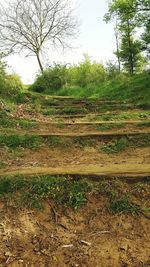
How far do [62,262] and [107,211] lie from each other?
917 mm

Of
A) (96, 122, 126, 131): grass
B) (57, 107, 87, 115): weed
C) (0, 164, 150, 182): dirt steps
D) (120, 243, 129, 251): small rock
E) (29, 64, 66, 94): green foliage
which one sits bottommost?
(120, 243, 129, 251): small rock

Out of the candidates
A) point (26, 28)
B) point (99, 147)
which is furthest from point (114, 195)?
point (26, 28)

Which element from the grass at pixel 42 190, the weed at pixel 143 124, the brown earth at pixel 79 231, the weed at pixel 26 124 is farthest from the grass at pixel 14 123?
the grass at pixel 42 190

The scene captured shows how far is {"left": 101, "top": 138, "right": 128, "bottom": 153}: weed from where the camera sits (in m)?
5.73

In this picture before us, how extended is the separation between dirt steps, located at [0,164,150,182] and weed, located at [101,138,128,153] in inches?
44.5

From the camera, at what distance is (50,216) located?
3572 millimetres

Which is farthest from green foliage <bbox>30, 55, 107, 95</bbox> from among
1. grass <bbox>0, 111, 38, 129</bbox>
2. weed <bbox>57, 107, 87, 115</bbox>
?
grass <bbox>0, 111, 38, 129</bbox>

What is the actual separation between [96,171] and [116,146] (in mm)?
1689

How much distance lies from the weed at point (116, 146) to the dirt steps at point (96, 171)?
113 centimetres

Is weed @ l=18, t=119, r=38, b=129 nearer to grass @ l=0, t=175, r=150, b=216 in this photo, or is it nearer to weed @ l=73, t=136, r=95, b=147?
weed @ l=73, t=136, r=95, b=147

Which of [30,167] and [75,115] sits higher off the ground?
[75,115]

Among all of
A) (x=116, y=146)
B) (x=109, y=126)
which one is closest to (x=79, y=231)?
(x=116, y=146)

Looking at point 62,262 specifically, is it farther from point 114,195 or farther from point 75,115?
point 75,115

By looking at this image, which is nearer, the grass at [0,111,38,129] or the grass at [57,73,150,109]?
the grass at [0,111,38,129]
